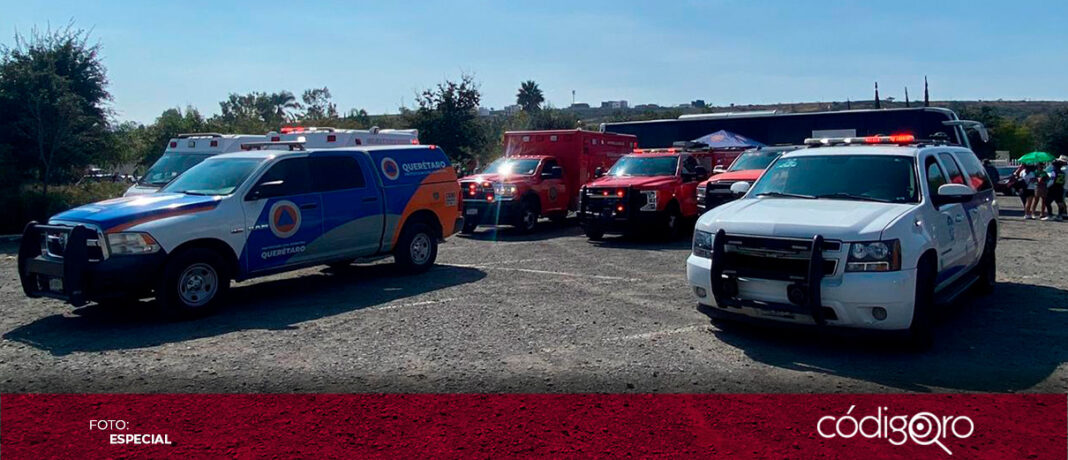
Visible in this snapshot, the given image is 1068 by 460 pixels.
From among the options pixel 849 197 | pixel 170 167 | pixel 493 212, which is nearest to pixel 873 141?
pixel 849 197

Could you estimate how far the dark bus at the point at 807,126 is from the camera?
20.7 m

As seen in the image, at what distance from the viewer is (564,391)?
19.2 feet

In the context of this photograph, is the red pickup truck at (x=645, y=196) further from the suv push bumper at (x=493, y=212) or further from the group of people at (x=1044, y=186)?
the group of people at (x=1044, y=186)

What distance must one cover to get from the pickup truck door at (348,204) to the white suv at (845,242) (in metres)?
4.90

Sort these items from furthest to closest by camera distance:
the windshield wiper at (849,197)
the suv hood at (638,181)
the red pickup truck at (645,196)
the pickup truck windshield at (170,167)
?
1. the suv hood at (638,181)
2. the red pickup truck at (645,196)
3. the pickup truck windshield at (170,167)
4. the windshield wiper at (849,197)

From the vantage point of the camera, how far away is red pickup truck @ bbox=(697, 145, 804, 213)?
49.7ft

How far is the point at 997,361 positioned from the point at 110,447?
6683 mm

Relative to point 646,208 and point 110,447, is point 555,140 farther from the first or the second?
point 110,447

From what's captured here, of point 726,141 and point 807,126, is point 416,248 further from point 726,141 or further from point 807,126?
point 807,126

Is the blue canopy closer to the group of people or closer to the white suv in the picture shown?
the group of people

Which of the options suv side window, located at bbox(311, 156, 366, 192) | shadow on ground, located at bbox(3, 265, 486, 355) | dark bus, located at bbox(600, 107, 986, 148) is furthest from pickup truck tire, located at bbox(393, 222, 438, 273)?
dark bus, located at bbox(600, 107, 986, 148)

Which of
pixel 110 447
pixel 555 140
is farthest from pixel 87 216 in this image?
pixel 555 140

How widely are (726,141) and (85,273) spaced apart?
17814mm

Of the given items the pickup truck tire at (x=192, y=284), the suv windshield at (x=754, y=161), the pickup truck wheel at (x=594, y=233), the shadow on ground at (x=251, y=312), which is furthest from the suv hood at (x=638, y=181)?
the pickup truck tire at (x=192, y=284)
